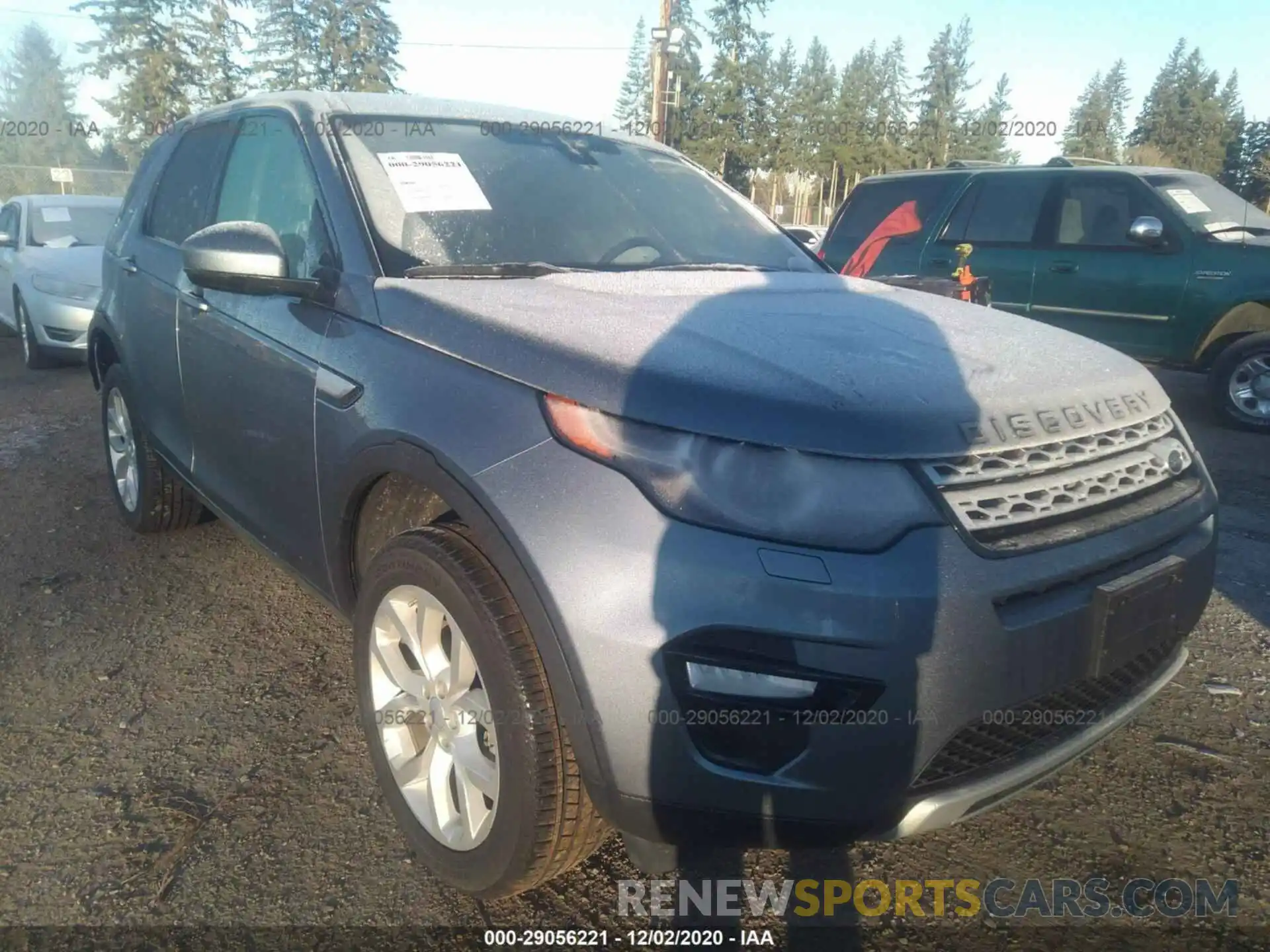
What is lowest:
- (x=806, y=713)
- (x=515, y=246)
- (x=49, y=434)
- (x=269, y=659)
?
(x=49, y=434)

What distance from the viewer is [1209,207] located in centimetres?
661

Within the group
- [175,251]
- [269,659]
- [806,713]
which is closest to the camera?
[806,713]

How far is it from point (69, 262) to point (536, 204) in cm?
705

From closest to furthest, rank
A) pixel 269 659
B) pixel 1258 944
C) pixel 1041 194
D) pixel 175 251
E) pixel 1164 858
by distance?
pixel 1258 944, pixel 1164 858, pixel 269 659, pixel 175 251, pixel 1041 194

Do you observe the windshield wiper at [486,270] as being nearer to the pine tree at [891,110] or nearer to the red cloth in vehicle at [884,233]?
the red cloth in vehicle at [884,233]

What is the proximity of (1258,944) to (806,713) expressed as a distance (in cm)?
121

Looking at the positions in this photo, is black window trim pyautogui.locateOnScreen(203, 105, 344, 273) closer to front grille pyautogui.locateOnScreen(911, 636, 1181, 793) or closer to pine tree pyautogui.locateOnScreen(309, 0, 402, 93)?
front grille pyautogui.locateOnScreen(911, 636, 1181, 793)

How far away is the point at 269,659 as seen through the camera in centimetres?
306

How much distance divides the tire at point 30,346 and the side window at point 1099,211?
869 centimetres

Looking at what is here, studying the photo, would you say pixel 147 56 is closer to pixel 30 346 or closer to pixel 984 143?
pixel 30 346

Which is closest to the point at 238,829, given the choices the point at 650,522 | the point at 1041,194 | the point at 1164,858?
the point at 650,522

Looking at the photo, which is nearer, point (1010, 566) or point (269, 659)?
point (1010, 566)

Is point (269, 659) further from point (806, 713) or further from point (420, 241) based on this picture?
point (806, 713)

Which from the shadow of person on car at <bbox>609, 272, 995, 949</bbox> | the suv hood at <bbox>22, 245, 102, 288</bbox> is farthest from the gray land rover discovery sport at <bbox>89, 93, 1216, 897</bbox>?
the suv hood at <bbox>22, 245, 102, 288</bbox>
